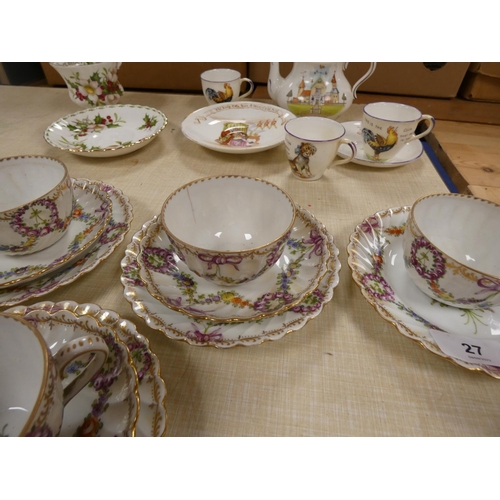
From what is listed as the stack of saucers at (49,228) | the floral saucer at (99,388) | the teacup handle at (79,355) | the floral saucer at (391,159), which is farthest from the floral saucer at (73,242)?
the floral saucer at (391,159)

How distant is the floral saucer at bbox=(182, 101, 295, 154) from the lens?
917 mm

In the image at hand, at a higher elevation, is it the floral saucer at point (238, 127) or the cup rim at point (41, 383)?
the cup rim at point (41, 383)

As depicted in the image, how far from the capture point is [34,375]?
1.07ft

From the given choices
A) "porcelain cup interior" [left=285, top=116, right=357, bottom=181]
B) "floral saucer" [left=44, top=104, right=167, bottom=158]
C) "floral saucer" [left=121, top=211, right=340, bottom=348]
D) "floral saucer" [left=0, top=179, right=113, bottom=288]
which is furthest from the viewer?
"floral saucer" [left=44, top=104, right=167, bottom=158]

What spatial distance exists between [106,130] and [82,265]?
647 millimetres

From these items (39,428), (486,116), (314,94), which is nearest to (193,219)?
(39,428)

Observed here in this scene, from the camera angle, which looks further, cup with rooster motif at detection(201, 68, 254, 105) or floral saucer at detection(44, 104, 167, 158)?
cup with rooster motif at detection(201, 68, 254, 105)

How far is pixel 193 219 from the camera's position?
606mm

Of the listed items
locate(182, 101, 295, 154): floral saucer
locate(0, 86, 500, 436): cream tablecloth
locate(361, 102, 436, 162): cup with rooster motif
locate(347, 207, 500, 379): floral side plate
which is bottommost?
locate(0, 86, 500, 436): cream tablecloth

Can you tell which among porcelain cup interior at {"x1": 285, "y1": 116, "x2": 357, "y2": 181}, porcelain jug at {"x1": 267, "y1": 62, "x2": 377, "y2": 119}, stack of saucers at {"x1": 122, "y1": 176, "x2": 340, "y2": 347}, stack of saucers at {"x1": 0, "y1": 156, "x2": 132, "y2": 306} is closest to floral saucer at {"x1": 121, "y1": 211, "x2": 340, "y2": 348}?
stack of saucers at {"x1": 122, "y1": 176, "x2": 340, "y2": 347}

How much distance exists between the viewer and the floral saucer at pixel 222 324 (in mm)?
417

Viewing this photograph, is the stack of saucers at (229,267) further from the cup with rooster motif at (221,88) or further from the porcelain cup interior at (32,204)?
the cup with rooster motif at (221,88)

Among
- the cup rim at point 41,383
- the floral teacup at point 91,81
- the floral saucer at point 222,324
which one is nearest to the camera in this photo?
the cup rim at point 41,383

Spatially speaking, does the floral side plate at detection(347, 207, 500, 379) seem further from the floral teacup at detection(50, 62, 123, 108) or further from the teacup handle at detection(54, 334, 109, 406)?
the floral teacup at detection(50, 62, 123, 108)
